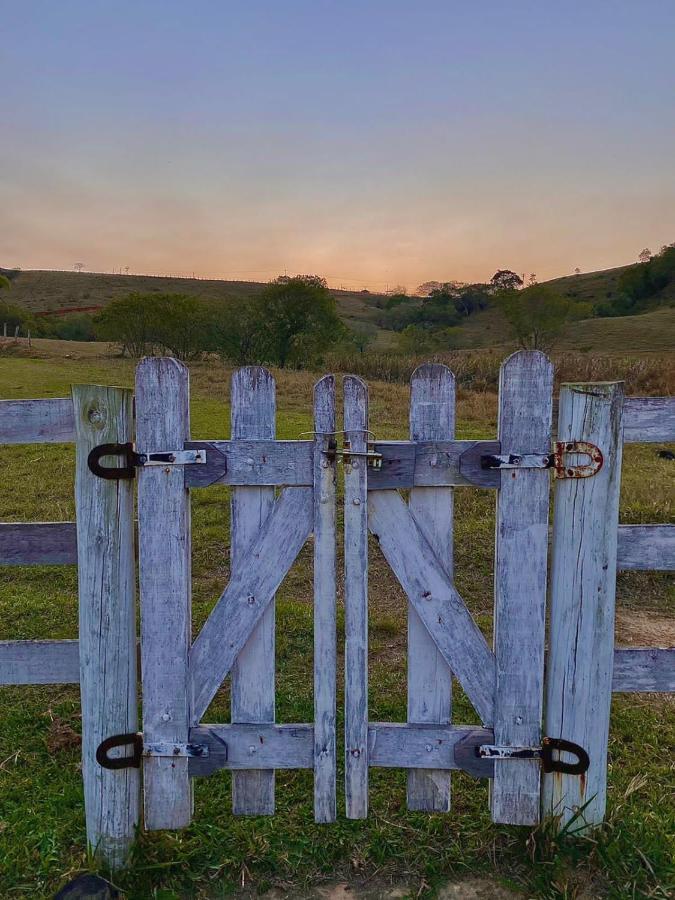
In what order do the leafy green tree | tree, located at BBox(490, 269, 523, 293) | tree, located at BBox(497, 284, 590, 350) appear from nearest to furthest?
1. the leafy green tree
2. tree, located at BBox(497, 284, 590, 350)
3. tree, located at BBox(490, 269, 523, 293)

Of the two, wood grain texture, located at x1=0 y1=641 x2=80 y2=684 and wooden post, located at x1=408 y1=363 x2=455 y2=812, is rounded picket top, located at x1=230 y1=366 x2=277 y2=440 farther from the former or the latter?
wood grain texture, located at x1=0 y1=641 x2=80 y2=684

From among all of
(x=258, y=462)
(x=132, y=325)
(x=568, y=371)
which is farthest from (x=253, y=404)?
(x=132, y=325)

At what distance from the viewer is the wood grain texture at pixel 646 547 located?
257 centimetres

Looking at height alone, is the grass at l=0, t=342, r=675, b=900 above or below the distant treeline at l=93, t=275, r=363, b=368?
below

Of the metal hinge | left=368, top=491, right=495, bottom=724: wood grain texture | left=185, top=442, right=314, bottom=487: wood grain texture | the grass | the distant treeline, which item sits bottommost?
the grass

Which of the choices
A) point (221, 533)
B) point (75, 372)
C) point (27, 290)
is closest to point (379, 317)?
point (27, 290)

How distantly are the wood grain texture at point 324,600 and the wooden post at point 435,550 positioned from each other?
0.32 metres

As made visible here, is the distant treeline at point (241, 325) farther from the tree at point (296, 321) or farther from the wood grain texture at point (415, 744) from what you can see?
the wood grain texture at point (415, 744)

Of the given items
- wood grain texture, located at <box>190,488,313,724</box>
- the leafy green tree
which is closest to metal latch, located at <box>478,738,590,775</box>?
wood grain texture, located at <box>190,488,313,724</box>

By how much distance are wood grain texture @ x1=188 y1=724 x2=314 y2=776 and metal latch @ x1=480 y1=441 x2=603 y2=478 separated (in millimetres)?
1316

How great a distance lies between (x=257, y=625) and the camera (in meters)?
2.52

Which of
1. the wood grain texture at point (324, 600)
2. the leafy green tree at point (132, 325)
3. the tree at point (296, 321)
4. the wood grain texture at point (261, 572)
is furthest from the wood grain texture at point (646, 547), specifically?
the leafy green tree at point (132, 325)

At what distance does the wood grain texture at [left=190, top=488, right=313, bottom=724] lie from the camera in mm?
2471

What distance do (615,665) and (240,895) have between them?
176 centimetres
